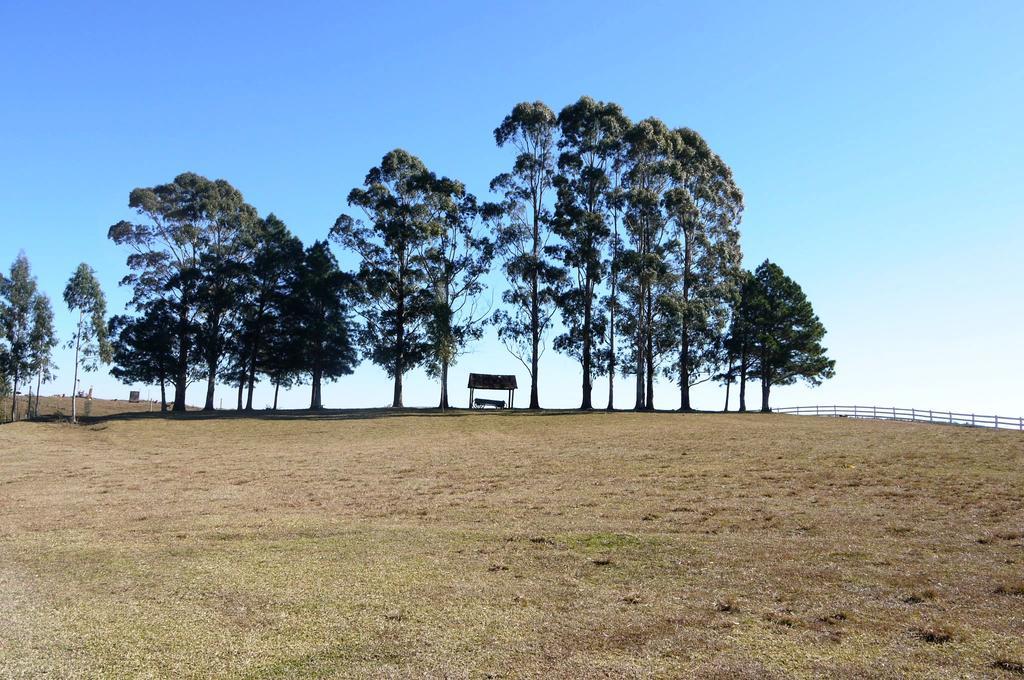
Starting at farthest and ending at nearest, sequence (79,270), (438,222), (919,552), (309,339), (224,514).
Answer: (309,339) < (438,222) < (79,270) < (224,514) < (919,552)

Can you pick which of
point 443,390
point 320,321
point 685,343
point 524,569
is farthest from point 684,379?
point 524,569

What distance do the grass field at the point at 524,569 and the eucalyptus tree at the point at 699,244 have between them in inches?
1284

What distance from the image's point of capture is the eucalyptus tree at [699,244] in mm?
58938

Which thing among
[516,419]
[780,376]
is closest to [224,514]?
[516,419]

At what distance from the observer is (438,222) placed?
6131 cm

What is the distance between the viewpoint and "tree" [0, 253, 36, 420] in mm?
60438

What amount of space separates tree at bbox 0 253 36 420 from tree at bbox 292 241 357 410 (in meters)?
20.7

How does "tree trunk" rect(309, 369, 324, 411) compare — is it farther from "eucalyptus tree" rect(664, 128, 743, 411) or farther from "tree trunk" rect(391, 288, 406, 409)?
"eucalyptus tree" rect(664, 128, 743, 411)

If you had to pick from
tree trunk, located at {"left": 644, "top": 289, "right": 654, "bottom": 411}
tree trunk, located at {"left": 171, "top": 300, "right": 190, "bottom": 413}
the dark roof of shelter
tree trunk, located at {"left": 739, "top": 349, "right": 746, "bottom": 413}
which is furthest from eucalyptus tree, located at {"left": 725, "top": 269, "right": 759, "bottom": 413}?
tree trunk, located at {"left": 171, "top": 300, "right": 190, "bottom": 413}

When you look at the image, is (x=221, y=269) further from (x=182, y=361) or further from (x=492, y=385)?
(x=492, y=385)

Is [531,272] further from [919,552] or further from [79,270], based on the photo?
[919,552]

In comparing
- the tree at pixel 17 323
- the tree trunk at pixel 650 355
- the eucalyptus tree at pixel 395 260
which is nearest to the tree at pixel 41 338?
the tree at pixel 17 323

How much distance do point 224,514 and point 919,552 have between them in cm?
1498

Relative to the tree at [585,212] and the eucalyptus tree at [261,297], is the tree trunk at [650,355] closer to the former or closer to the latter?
the tree at [585,212]
